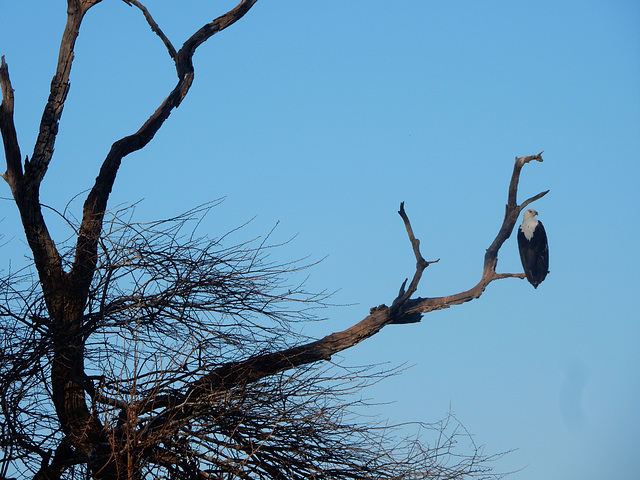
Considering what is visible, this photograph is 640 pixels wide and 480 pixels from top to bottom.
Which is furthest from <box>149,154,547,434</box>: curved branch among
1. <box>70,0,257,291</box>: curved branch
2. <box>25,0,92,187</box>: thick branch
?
<box>25,0,92,187</box>: thick branch

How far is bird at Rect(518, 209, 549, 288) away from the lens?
884cm

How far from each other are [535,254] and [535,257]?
0.04 meters

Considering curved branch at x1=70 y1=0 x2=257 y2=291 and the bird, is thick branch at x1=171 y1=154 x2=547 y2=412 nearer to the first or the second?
curved branch at x1=70 y1=0 x2=257 y2=291

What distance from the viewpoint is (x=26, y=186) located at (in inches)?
192

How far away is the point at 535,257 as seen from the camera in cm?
900

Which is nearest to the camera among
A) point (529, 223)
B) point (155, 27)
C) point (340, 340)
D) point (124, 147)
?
point (340, 340)

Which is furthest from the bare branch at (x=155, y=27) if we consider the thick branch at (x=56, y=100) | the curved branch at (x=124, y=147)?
the thick branch at (x=56, y=100)

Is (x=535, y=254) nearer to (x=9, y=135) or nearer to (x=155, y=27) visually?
(x=155, y=27)

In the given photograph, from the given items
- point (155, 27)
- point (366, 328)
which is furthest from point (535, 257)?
point (155, 27)

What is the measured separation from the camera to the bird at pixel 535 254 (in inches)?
348

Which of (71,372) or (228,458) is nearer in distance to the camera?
(228,458)

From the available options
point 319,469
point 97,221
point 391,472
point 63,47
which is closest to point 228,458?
point 319,469

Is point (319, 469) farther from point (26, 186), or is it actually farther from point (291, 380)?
point (26, 186)

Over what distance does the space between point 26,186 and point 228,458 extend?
2153 millimetres
